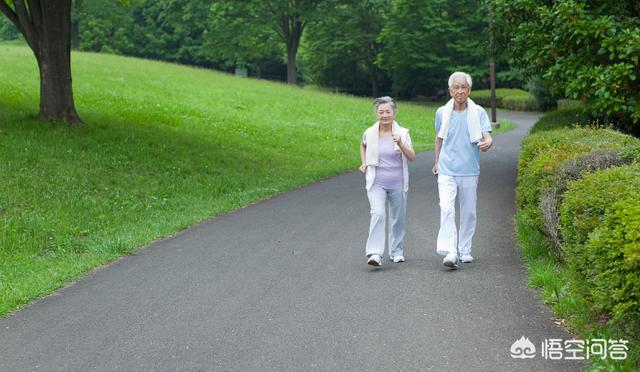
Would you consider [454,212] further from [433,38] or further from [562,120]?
[433,38]

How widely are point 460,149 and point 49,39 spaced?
42.9ft

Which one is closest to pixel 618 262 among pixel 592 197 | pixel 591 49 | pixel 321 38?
pixel 592 197

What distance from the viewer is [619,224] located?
4844 mm

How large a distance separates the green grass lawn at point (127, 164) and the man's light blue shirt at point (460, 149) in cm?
439

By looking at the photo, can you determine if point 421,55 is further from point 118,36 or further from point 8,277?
point 8,277

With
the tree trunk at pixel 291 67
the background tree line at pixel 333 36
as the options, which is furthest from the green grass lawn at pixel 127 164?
the background tree line at pixel 333 36

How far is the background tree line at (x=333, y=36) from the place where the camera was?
192 ft

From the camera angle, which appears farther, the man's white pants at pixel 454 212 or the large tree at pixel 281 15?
the large tree at pixel 281 15

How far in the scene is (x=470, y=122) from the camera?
26.2 ft

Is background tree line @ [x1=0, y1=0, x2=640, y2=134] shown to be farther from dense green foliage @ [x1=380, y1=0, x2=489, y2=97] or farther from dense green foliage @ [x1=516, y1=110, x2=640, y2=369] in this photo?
dense green foliage @ [x1=516, y1=110, x2=640, y2=369]

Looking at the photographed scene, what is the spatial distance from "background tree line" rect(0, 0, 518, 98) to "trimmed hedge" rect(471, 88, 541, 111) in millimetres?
2015

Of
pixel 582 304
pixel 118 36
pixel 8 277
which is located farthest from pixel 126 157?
pixel 118 36

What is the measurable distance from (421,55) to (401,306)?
54.8 meters

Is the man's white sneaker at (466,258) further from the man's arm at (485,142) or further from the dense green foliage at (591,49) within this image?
the dense green foliage at (591,49)
